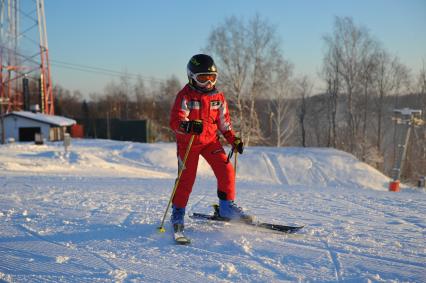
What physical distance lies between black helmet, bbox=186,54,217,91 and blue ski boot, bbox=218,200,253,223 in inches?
49.2

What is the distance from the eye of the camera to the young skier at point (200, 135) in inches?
141

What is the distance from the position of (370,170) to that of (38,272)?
2128 centimetres

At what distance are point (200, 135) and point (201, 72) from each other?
654 mm

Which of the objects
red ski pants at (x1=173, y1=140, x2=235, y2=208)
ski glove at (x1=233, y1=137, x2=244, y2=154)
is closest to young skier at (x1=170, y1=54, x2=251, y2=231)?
red ski pants at (x1=173, y1=140, x2=235, y2=208)

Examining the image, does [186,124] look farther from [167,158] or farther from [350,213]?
[167,158]

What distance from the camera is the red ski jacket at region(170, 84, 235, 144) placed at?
3551mm

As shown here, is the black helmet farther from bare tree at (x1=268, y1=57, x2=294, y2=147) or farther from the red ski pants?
bare tree at (x1=268, y1=57, x2=294, y2=147)

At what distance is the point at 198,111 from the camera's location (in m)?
3.66

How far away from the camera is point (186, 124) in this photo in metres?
3.39

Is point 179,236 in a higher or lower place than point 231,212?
lower

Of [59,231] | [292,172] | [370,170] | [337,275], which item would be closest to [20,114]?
[292,172]

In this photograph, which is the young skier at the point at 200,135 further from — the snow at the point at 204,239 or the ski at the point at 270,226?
the snow at the point at 204,239

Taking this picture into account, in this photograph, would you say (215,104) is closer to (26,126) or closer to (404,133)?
(404,133)

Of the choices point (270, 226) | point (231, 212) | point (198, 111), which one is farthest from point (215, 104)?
point (270, 226)
